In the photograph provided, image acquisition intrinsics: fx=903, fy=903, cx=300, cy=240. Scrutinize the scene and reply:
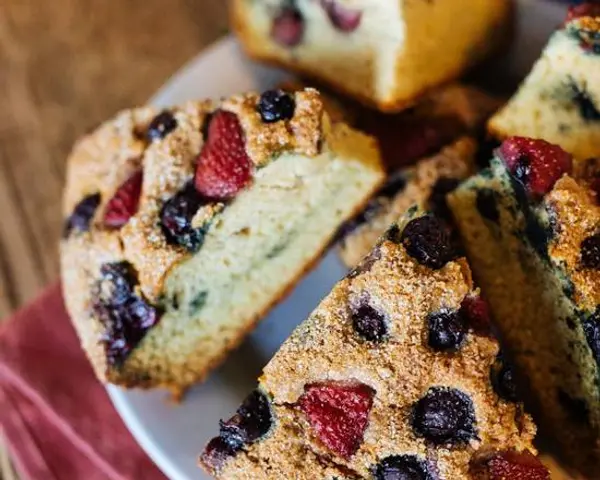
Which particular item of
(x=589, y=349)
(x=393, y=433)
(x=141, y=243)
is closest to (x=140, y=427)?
(x=141, y=243)

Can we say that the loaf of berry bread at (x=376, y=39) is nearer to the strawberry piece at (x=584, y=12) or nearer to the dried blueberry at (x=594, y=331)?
the strawberry piece at (x=584, y=12)

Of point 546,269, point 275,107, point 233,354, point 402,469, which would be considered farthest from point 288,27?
point 402,469

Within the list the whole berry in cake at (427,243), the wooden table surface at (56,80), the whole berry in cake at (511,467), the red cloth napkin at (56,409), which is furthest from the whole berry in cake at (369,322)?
the wooden table surface at (56,80)

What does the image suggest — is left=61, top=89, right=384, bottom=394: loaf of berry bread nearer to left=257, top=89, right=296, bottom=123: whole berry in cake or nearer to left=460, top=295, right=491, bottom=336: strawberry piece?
left=257, top=89, right=296, bottom=123: whole berry in cake

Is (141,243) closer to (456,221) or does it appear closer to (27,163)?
(456,221)

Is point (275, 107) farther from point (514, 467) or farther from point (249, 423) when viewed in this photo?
point (514, 467)
